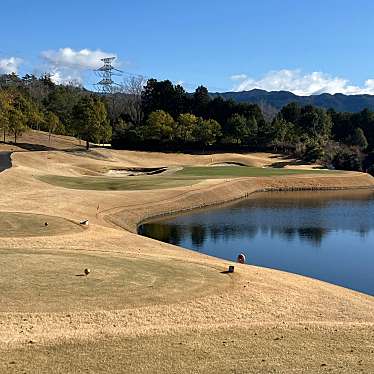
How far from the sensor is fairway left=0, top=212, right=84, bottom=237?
31156mm

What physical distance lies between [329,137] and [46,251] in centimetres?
10976

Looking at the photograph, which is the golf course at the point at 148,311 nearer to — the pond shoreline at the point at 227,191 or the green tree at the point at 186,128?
the pond shoreline at the point at 227,191

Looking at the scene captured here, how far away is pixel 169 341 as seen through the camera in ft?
47.9

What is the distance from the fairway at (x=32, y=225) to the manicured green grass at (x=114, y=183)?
2046 cm

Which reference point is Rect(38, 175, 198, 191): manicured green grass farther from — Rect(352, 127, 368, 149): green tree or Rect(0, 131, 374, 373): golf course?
Rect(352, 127, 368, 149): green tree

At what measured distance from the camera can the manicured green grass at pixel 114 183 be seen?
58.2 meters

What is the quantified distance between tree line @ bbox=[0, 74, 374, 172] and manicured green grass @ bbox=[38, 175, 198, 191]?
34.7 metres

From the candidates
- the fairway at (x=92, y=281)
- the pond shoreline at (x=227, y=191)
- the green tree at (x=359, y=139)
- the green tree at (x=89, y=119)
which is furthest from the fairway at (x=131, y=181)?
the green tree at (x=359, y=139)

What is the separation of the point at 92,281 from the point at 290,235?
26.0 meters

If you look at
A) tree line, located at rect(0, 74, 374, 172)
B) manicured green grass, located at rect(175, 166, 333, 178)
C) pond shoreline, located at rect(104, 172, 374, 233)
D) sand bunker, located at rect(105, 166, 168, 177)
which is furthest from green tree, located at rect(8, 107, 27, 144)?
pond shoreline, located at rect(104, 172, 374, 233)

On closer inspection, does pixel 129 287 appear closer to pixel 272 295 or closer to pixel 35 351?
pixel 272 295

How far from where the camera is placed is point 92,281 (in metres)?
20.9

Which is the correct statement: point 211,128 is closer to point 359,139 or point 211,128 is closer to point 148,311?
point 359,139

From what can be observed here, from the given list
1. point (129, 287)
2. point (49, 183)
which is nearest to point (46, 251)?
point (129, 287)
